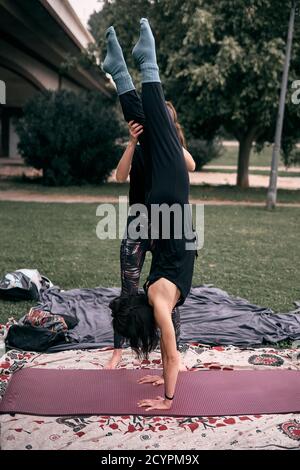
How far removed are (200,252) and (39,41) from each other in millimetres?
12093

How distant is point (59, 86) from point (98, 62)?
6.44 m

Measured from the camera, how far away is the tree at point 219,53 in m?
15.9

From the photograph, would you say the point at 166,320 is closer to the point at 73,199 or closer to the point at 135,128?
the point at 135,128

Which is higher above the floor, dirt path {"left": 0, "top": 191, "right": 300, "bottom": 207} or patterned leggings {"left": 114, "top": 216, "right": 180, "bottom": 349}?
patterned leggings {"left": 114, "top": 216, "right": 180, "bottom": 349}

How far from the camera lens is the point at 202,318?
589 centimetres

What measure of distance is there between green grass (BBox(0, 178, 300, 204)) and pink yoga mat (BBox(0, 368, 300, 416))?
526 inches

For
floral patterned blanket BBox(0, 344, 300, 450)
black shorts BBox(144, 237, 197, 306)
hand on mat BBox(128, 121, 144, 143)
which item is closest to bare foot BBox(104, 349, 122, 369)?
floral patterned blanket BBox(0, 344, 300, 450)

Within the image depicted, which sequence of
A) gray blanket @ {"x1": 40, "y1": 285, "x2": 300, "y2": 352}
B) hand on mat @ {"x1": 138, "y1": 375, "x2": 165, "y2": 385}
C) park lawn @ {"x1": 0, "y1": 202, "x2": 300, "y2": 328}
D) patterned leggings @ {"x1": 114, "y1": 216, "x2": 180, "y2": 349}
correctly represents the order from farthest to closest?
park lawn @ {"x1": 0, "y1": 202, "x2": 300, "y2": 328} → gray blanket @ {"x1": 40, "y1": 285, "x2": 300, "y2": 352} → patterned leggings @ {"x1": 114, "y1": 216, "x2": 180, "y2": 349} → hand on mat @ {"x1": 138, "y1": 375, "x2": 165, "y2": 385}

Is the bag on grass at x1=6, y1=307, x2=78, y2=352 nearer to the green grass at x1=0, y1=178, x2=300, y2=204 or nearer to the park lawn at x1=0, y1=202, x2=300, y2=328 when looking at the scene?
the park lawn at x1=0, y1=202, x2=300, y2=328

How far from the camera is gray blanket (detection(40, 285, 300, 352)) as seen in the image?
5301mm

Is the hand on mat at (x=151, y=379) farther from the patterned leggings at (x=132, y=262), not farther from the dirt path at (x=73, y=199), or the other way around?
the dirt path at (x=73, y=199)

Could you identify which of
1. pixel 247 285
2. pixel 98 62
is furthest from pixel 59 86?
pixel 247 285

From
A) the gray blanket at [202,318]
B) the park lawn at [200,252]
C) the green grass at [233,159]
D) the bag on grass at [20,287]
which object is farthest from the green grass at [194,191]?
the green grass at [233,159]

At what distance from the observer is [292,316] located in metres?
5.86
